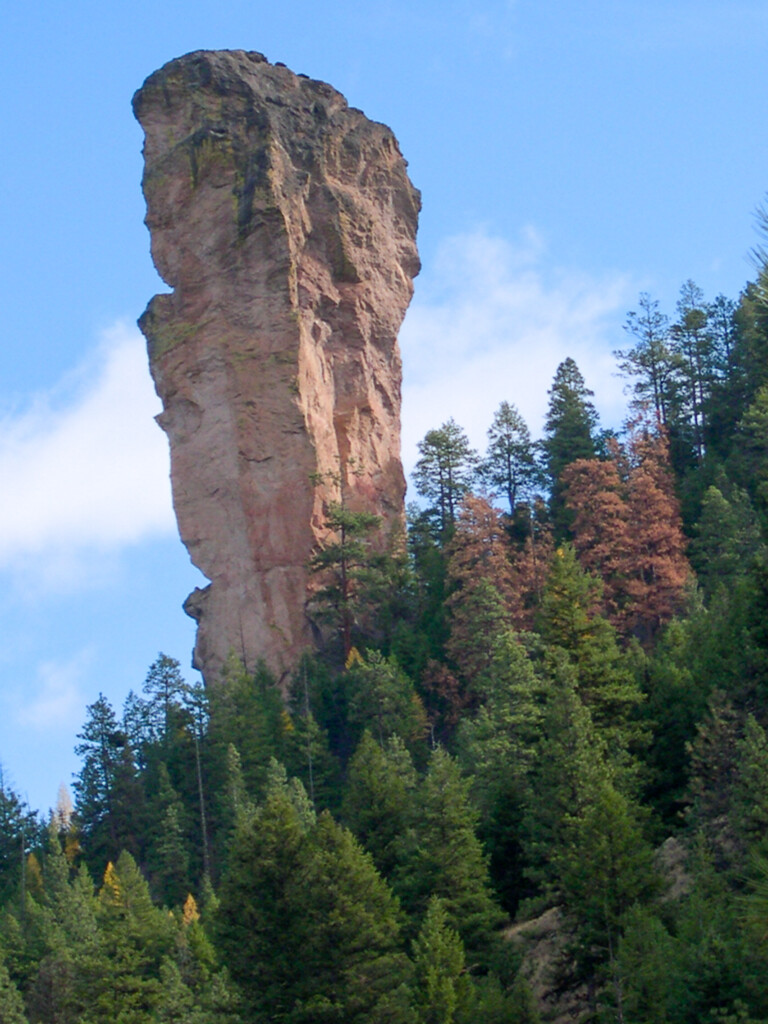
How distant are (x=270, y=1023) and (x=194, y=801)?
23.1 meters

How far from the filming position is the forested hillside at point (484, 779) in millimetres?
28062

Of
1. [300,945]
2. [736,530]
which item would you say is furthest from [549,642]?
[736,530]

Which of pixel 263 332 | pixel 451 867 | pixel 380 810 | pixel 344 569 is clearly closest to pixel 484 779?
pixel 380 810

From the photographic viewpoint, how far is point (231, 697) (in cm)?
5169

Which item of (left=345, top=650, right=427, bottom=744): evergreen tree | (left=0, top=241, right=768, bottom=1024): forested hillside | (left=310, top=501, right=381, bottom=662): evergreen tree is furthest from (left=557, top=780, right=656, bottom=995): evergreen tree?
(left=310, top=501, right=381, bottom=662): evergreen tree

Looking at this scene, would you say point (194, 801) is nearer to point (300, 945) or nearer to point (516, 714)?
point (516, 714)

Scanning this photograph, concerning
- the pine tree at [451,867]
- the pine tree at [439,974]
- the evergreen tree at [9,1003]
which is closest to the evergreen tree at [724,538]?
the pine tree at [451,867]

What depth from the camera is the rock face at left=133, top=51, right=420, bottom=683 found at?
192 feet

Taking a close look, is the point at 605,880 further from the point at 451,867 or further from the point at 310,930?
A: the point at 310,930

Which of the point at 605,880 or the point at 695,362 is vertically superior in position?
the point at 695,362

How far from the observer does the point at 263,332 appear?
5944cm

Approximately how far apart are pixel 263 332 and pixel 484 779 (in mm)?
26730

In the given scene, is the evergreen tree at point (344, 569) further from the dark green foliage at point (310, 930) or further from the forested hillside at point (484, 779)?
the dark green foliage at point (310, 930)

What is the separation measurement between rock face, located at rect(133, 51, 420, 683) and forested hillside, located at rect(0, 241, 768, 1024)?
248cm
